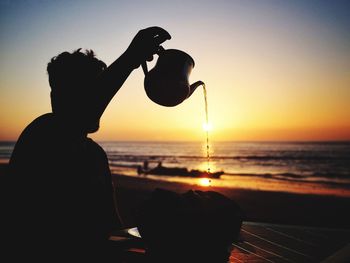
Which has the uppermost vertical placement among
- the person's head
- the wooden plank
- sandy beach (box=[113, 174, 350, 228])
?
the person's head

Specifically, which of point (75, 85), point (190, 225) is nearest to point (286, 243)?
point (190, 225)

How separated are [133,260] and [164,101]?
903 millimetres

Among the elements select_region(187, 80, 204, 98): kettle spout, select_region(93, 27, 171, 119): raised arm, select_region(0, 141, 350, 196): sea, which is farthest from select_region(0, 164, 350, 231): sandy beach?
select_region(93, 27, 171, 119): raised arm

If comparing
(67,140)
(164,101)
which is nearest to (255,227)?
(164,101)

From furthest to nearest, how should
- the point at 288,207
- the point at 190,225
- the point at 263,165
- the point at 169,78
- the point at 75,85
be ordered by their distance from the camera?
1. the point at 263,165
2. the point at 288,207
3. the point at 169,78
4. the point at 75,85
5. the point at 190,225

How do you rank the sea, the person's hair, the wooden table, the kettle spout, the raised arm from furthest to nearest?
1. the sea
2. the kettle spout
3. the wooden table
4. the person's hair
5. the raised arm

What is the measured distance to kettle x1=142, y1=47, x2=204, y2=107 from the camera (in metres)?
1.76

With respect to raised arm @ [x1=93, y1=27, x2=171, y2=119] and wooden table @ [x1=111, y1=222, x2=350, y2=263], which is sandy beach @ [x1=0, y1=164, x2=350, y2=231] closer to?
wooden table @ [x1=111, y1=222, x2=350, y2=263]

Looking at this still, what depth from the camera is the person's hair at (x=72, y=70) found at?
4.54ft

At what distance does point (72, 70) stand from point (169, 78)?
1.86 ft

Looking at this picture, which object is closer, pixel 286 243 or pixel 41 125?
pixel 41 125

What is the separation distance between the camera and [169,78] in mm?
Result: 1763

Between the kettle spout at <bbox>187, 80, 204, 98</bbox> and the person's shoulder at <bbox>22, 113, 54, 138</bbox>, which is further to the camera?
the kettle spout at <bbox>187, 80, 204, 98</bbox>

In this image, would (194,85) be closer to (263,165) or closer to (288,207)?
(288,207)
